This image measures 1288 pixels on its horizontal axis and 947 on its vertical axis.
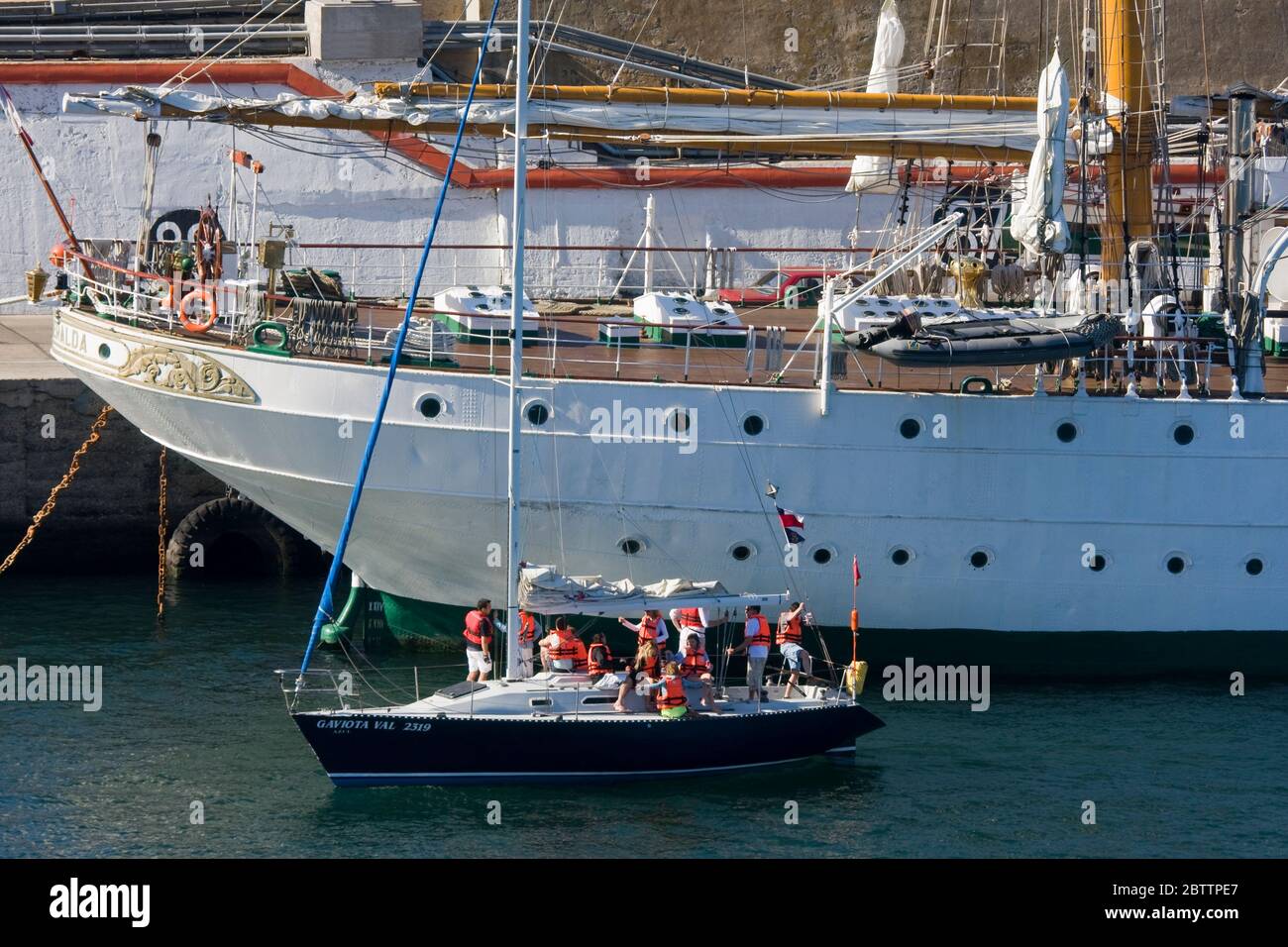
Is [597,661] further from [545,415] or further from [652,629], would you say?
[545,415]

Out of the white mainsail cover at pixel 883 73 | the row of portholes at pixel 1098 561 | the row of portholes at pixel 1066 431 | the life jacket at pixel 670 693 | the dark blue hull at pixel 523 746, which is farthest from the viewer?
the white mainsail cover at pixel 883 73

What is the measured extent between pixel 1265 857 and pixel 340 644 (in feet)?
40.8

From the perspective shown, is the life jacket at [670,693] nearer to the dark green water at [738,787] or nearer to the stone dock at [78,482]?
the dark green water at [738,787]

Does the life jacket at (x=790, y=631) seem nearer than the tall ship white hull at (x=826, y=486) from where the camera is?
Yes

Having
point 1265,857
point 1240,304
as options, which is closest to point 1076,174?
point 1240,304

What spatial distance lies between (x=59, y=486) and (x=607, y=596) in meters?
11.2

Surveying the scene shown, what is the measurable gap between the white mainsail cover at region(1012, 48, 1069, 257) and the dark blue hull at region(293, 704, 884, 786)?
25.5ft

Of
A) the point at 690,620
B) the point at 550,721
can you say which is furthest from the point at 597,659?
the point at 690,620

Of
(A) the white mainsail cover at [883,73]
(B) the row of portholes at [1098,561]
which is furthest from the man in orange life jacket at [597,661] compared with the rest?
(A) the white mainsail cover at [883,73]

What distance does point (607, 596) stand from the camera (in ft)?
71.3

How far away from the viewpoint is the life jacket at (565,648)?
21.3m

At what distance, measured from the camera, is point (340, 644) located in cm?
2631

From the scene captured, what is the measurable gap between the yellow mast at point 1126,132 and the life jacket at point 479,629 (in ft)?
34.4

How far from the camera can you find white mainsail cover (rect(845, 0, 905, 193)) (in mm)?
30375
